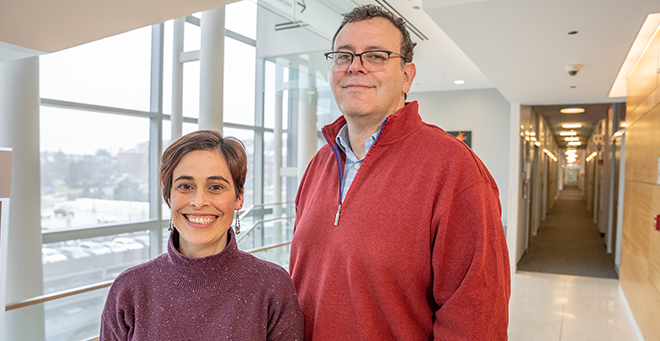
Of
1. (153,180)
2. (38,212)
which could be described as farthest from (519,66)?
(153,180)

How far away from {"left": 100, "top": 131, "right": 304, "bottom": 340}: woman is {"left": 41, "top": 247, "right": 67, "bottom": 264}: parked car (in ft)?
20.3

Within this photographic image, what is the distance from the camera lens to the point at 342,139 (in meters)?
1.63

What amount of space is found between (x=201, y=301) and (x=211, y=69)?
5.25 m

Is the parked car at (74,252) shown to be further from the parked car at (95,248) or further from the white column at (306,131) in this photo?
the white column at (306,131)

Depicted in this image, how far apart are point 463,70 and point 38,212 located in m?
7.15

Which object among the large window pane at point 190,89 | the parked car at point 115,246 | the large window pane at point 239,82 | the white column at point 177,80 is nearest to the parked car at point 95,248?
the parked car at point 115,246

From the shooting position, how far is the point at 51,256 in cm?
665

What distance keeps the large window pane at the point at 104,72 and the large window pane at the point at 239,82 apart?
5.03 feet

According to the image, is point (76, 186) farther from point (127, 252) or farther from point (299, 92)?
point (299, 92)

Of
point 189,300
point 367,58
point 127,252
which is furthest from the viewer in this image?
point 127,252

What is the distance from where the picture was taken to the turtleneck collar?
1.37 meters

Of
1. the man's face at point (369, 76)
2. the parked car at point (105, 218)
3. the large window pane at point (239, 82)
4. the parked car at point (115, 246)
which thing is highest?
the large window pane at point (239, 82)

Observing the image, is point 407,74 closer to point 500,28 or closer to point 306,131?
point 500,28

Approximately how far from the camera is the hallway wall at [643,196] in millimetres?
3900
